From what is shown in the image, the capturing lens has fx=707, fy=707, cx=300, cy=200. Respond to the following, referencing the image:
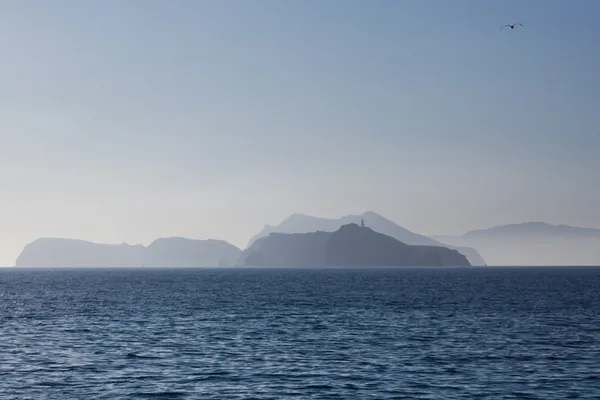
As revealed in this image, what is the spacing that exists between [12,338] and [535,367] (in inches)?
1835

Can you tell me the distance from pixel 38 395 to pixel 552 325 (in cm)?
5582

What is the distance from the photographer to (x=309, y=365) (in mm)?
49156

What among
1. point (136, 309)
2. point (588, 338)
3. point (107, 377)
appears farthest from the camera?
point (136, 309)

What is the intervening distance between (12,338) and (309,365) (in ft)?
106

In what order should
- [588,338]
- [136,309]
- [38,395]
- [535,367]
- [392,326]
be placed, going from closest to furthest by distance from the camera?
[38,395] < [535,367] < [588,338] < [392,326] < [136,309]

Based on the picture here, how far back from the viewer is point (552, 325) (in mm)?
76375

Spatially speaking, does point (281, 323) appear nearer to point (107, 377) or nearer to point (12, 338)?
point (12, 338)

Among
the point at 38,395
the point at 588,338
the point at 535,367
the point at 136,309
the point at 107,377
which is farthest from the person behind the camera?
the point at 136,309

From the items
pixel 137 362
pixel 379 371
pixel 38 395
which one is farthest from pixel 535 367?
pixel 38 395

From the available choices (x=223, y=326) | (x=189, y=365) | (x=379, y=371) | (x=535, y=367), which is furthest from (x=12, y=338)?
(x=535, y=367)

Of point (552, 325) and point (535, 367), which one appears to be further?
point (552, 325)

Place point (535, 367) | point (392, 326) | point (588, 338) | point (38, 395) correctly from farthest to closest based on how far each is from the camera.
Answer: point (392, 326) < point (588, 338) < point (535, 367) < point (38, 395)

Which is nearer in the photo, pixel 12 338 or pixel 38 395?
pixel 38 395

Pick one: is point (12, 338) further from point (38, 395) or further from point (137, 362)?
point (38, 395)
